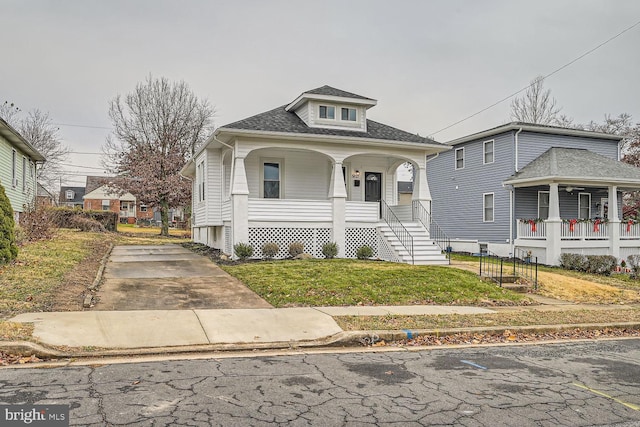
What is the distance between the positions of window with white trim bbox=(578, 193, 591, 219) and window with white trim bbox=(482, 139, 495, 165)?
5176 millimetres

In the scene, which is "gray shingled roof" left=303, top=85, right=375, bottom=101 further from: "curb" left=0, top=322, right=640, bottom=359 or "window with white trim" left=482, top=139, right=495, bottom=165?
"curb" left=0, top=322, right=640, bottom=359

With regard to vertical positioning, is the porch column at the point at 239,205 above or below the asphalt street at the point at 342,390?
above

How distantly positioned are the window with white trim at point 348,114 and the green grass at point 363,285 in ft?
23.5

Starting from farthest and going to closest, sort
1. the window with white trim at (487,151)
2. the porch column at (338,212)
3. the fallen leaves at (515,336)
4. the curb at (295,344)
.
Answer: the window with white trim at (487,151), the porch column at (338,212), the fallen leaves at (515,336), the curb at (295,344)

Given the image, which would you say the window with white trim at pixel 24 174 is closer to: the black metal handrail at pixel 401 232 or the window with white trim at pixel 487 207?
the black metal handrail at pixel 401 232

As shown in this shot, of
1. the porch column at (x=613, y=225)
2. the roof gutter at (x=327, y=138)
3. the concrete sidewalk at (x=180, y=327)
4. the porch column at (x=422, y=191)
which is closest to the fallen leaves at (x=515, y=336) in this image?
the concrete sidewalk at (x=180, y=327)

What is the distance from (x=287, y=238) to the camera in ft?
59.8

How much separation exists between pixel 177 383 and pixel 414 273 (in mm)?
9658

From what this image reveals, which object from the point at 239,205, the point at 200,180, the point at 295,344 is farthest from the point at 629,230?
the point at 295,344

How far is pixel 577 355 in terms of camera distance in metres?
7.59

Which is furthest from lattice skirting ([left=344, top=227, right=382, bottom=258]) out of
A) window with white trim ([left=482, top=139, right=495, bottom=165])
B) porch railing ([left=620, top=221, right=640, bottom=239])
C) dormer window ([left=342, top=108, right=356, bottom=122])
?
porch railing ([left=620, top=221, right=640, bottom=239])

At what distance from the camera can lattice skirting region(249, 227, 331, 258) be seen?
58.3ft

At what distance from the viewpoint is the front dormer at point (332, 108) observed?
19.3 m

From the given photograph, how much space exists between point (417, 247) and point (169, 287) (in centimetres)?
993
